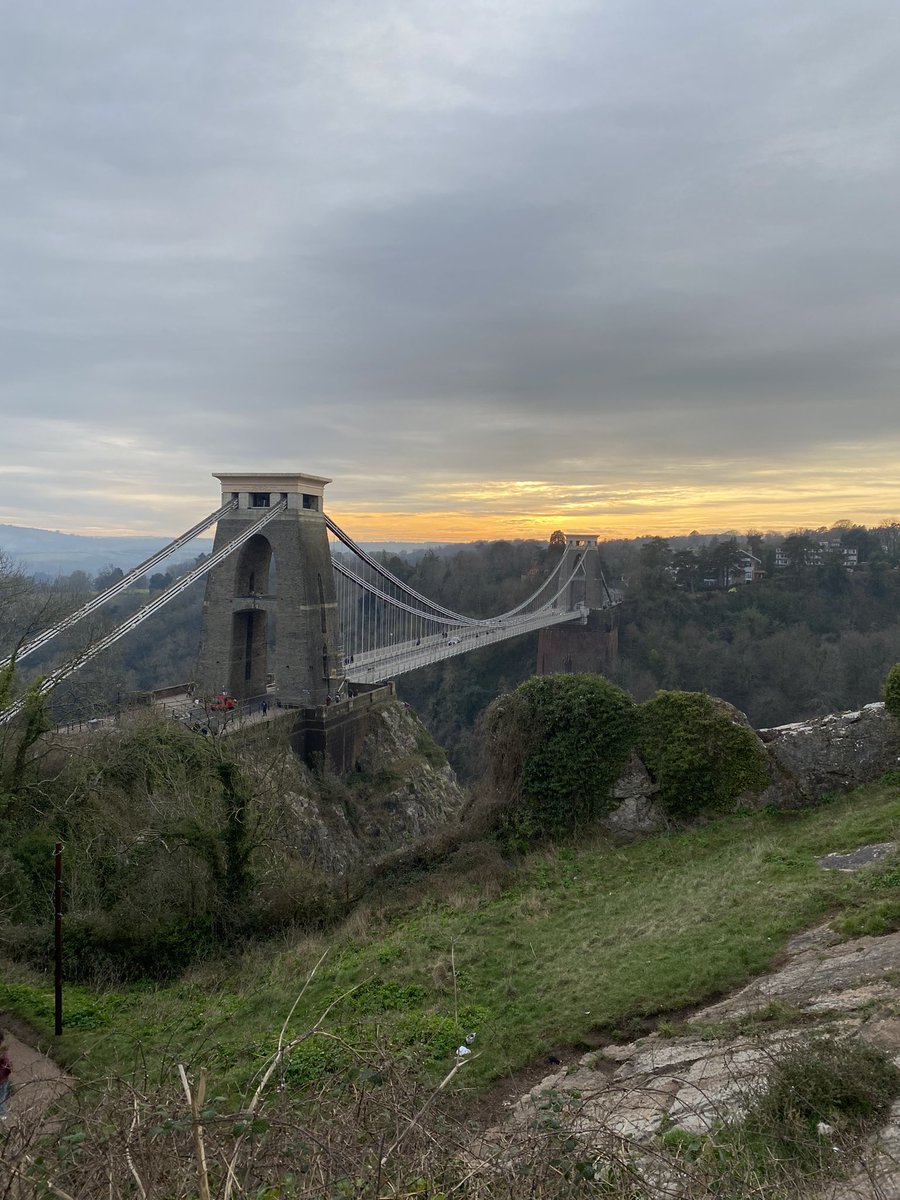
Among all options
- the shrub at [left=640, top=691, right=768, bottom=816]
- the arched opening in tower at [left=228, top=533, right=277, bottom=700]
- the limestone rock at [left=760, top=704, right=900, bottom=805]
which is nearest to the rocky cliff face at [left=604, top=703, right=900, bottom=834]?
the limestone rock at [left=760, top=704, right=900, bottom=805]

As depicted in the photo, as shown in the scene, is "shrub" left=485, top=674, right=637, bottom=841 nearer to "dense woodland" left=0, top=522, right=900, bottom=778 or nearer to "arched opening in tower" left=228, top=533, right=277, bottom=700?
"arched opening in tower" left=228, top=533, right=277, bottom=700


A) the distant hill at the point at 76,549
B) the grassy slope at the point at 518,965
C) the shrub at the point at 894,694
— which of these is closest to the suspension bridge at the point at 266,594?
the grassy slope at the point at 518,965

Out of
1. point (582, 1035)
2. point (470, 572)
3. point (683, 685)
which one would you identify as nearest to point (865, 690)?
point (683, 685)

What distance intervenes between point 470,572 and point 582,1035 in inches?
1748

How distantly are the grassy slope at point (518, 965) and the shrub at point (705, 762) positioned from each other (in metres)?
1.02

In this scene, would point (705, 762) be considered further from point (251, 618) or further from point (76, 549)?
point (76, 549)

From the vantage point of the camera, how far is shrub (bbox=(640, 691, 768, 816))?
9.25 m

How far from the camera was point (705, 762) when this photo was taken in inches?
366

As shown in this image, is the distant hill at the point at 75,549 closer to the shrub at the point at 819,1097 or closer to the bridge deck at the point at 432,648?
the bridge deck at the point at 432,648

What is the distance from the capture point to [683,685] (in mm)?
35375

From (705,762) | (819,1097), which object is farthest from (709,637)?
Result: (819,1097)

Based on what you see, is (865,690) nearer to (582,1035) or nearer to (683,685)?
(683,685)

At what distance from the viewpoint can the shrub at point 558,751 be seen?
375 inches

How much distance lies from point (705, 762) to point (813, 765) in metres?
1.32
